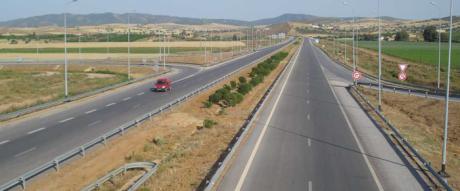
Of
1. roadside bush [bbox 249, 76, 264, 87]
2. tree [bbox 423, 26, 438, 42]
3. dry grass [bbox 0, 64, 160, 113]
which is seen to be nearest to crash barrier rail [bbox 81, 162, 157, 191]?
dry grass [bbox 0, 64, 160, 113]

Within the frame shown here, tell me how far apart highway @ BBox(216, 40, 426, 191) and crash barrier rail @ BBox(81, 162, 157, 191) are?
2760 mm

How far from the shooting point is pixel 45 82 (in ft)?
235

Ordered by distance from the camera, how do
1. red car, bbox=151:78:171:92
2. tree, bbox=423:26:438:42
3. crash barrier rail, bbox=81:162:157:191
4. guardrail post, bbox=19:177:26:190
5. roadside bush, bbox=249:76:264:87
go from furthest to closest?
1. tree, bbox=423:26:438:42
2. roadside bush, bbox=249:76:264:87
3. red car, bbox=151:78:171:92
4. guardrail post, bbox=19:177:26:190
5. crash barrier rail, bbox=81:162:157:191

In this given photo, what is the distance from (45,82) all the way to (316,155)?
2209 inches

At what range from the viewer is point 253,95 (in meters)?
50.8

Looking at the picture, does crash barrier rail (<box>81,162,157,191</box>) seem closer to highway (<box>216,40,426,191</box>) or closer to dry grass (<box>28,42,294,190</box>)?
dry grass (<box>28,42,294,190</box>)

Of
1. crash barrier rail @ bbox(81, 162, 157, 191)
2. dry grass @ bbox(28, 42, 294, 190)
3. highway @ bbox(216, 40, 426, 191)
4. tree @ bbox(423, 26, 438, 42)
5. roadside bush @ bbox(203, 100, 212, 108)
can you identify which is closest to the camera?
crash barrier rail @ bbox(81, 162, 157, 191)

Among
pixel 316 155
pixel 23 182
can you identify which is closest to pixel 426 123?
pixel 316 155

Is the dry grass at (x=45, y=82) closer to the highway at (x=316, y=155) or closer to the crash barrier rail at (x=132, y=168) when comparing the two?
the highway at (x=316, y=155)

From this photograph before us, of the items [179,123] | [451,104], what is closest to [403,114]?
[451,104]

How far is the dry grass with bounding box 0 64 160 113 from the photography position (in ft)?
172

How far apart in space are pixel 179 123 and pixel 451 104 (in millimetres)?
23848

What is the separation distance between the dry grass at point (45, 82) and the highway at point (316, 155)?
22.3 m

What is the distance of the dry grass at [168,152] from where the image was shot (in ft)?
65.9
